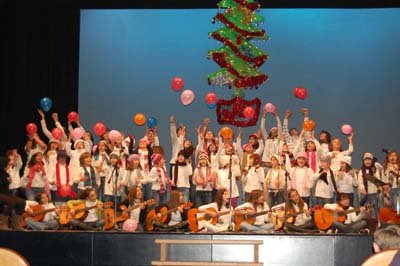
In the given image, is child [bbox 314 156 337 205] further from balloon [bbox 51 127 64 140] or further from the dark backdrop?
balloon [bbox 51 127 64 140]

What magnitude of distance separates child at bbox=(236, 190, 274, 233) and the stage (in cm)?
120

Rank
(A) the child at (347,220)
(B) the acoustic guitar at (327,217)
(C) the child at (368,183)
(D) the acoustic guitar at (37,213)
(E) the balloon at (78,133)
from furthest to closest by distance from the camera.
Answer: (E) the balloon at (78,133), (C) the child at (368,183), (D) the acoustic guitar at (37,213), (B) the acoustic guitar at (327,217), (A) the child at (347,220)

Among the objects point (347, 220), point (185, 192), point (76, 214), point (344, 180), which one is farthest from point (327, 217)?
point (76, 214)

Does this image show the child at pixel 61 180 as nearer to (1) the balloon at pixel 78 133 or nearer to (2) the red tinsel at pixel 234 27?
(1) the balloon at pixel 78 133

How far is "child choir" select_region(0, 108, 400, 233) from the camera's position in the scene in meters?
10.1

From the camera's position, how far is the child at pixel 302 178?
10.8 m

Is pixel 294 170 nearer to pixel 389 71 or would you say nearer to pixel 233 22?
pixel 233 22

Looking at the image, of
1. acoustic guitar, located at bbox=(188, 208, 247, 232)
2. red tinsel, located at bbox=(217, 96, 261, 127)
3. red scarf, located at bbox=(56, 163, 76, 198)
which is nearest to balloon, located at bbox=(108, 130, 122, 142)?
red scarf, located at bbox=(56, 163, 76, 198)

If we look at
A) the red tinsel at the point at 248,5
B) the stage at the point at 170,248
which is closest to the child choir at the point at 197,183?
the stage at the point at 170,248

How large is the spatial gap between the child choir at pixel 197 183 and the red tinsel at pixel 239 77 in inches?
29.8

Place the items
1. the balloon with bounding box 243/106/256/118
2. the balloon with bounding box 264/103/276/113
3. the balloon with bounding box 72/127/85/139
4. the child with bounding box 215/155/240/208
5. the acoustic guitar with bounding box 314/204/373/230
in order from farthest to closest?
the balloon with bounding box 264/103/276/113 → the balloon with bounding box 243/106/256/118 → the balloon with bounding box 72/127/85/139 → the child with bounding box 215/155/240/208 → the acoustic guitar with bounding box 314/204/373/230

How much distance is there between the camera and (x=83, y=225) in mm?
10039

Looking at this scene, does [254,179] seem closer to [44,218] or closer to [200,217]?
[200,217]

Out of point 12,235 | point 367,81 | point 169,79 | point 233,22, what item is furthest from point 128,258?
point 367,81
